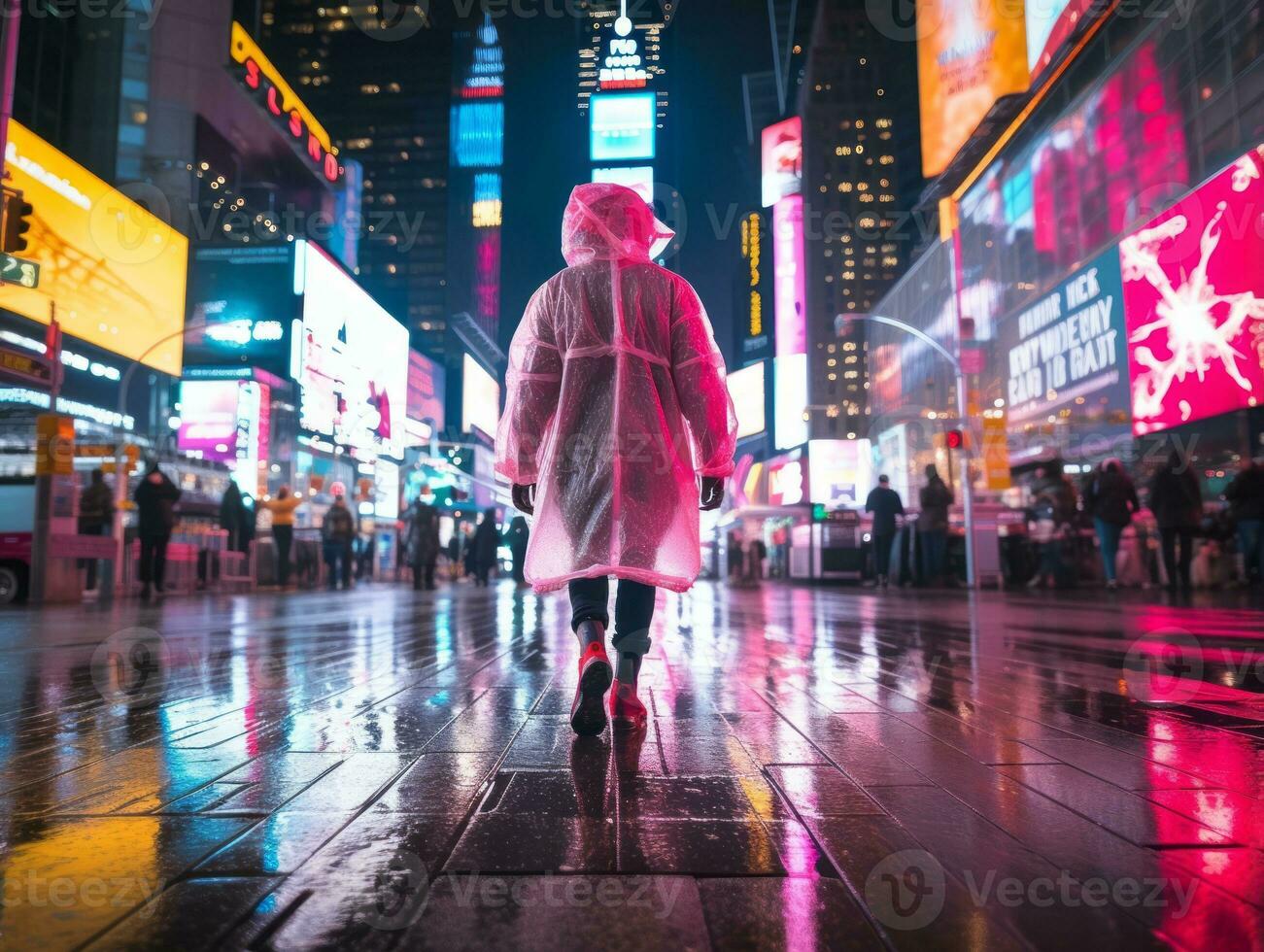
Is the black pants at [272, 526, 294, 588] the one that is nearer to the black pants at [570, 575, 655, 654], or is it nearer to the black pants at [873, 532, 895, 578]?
the black pants at [873, 532, 895, 578]

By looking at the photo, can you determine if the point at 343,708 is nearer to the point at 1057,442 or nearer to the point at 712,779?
the point at 712,779

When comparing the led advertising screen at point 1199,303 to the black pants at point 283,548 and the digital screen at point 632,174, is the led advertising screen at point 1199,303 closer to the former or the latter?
the digital screen at point 632,174

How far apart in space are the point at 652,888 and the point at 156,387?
3975 cm

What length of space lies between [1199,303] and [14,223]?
1814cm

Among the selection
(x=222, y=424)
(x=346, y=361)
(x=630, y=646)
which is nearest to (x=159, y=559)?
(x=630, y=646)

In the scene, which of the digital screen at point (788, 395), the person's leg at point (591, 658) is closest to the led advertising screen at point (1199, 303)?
the person's leg at point (591, 658)

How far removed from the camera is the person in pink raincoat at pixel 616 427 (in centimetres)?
276

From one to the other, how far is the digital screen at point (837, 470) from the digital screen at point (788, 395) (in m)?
19.6

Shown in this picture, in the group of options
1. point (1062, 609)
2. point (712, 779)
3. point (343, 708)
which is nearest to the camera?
point (712, 779)

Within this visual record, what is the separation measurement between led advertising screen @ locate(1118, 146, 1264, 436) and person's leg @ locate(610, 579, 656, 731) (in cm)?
1520

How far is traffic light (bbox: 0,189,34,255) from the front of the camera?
27.5 ft

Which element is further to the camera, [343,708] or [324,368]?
[324,368]

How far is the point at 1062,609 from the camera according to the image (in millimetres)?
9039

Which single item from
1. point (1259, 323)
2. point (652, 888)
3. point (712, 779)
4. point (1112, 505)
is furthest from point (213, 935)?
point (1259, 323)
